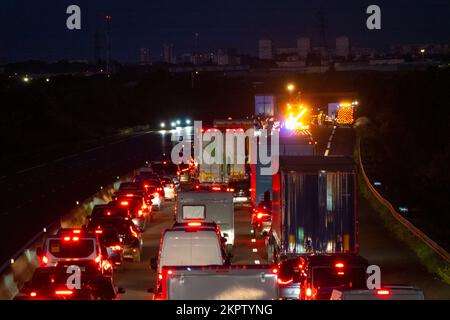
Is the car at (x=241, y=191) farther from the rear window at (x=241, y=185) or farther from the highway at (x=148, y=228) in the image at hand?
the highway at (x=148, y=228)

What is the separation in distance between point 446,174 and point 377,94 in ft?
296

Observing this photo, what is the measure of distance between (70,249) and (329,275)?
23.1ft

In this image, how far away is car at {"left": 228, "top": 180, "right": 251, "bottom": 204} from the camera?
44.5 m

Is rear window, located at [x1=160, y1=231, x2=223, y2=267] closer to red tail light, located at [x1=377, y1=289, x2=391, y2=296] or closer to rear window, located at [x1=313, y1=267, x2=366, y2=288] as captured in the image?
rear window, located at [x1=313, y1=267, x2=366, y2=288]

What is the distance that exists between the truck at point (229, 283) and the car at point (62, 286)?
3.31m

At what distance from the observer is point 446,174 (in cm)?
→ 7062

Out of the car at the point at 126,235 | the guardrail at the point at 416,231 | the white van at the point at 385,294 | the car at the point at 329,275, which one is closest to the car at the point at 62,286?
the car at the point at 329,275

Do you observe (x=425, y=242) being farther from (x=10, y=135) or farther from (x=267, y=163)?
(x=10, y=135)

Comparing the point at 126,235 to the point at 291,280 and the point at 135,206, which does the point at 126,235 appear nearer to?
the point at 135,206

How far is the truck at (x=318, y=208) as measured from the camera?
24656 mm

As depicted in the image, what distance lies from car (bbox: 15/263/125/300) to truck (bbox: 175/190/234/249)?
37.9ft

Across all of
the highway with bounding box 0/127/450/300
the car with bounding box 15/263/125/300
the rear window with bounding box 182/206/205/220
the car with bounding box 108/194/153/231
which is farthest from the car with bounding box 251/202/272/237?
the car with bounding box 15/263/125/300
